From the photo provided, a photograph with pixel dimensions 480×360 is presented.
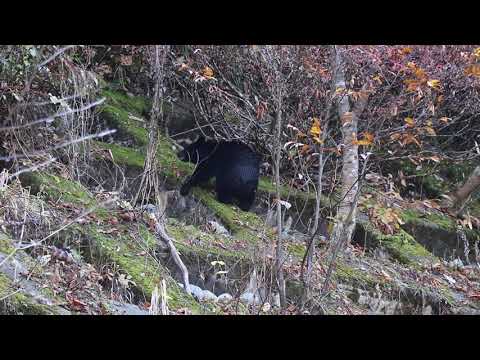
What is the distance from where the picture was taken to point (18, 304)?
2.96 m

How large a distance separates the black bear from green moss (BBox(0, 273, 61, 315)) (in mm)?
3397

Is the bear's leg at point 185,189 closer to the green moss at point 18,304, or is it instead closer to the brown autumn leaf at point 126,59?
the brown autumn leaf at point 126,59

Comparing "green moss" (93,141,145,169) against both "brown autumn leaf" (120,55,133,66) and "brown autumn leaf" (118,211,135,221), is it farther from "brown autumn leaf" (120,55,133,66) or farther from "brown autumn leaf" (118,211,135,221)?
"brown autumn leaf" (118,211,135,221)

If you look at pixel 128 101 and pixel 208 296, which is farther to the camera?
pixel 128 101

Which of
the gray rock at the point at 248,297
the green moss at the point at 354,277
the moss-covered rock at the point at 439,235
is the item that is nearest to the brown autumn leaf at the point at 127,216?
the gray rock at the point at 248,297

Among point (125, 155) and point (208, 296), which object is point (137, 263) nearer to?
point (208, 296)

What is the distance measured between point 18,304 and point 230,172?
3.62m

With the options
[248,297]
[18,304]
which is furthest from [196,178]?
[18,304]

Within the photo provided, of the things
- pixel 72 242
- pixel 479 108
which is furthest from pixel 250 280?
pixel 479 108

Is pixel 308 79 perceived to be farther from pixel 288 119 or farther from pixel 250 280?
pixel 250 280

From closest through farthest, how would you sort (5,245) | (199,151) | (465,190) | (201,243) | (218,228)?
(5,245), (201,243), (218,228), (199,151), (465,190)

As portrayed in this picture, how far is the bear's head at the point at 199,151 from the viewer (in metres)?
6.70

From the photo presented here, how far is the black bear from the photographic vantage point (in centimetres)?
638
